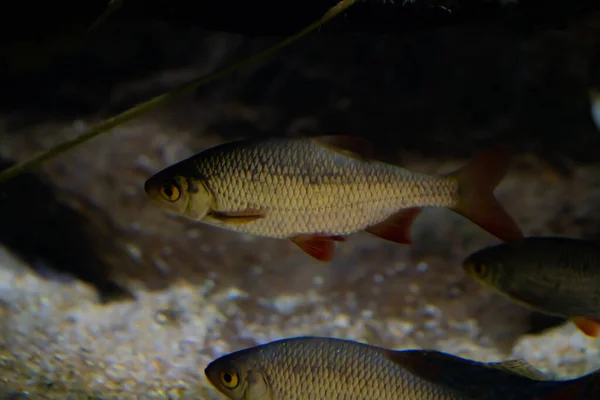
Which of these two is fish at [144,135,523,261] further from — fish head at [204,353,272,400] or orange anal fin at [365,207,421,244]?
fish head at [204,353,272,400]

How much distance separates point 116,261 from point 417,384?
1824 millimetres

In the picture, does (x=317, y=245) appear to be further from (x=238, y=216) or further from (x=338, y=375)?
(x=338, y=375)

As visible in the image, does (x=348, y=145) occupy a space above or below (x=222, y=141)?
below

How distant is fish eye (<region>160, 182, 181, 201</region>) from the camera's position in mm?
1898

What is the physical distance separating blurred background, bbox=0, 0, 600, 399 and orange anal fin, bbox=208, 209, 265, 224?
924 mm

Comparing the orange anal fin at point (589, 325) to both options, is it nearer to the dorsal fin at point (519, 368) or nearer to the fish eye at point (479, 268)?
the dorsal fin at point (519, 368)

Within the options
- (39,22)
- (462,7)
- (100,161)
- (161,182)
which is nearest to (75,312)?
(100,161)

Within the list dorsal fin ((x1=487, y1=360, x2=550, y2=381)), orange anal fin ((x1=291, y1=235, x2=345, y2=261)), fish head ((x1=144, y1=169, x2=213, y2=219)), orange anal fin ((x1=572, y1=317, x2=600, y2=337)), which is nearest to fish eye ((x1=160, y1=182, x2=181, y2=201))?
fish head ((x1=144, y1=169, x2=213, y2=219))

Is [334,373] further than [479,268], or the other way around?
[479,268]

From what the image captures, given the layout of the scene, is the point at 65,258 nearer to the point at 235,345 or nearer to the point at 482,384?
the point at 235,345

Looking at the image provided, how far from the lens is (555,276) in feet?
7.32

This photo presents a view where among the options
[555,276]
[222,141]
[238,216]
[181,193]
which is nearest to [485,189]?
[555,276]

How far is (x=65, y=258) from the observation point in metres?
2.79

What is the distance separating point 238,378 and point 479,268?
124 cm
